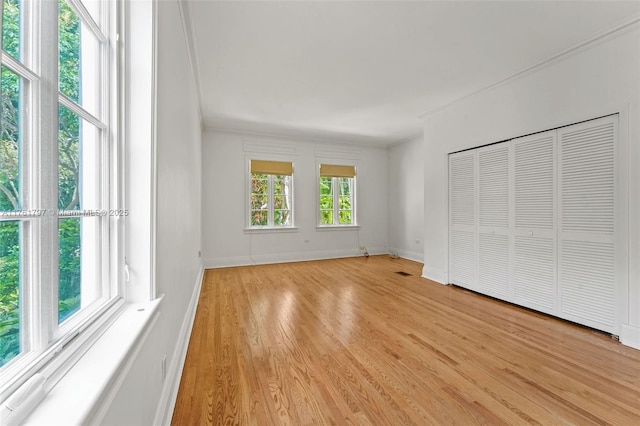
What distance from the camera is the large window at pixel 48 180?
1.97 feet

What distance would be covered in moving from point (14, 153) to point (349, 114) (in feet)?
14.5

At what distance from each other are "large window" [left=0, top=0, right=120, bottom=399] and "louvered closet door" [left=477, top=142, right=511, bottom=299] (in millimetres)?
3897

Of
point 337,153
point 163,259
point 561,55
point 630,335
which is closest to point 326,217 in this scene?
point 337,153

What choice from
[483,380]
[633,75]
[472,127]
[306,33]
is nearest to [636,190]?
[633,75]

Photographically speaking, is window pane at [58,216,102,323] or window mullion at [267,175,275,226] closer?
window pane at [58,216,102,323]

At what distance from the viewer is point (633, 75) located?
233cm

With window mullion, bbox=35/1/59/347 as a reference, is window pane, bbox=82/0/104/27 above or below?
above

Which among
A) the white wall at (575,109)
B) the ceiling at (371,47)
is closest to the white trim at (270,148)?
the ceiling at (371,47)

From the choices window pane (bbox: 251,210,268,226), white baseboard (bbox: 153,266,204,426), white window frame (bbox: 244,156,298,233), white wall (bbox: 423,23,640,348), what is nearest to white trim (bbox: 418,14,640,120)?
white wall (bbox: 423,23,640,348)

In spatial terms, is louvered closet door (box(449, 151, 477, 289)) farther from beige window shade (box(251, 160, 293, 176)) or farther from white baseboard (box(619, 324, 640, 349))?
beige window shade (box(251, 160, 293, 176))

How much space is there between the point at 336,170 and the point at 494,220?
358 centimetres

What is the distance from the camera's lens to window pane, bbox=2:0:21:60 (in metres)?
0.60

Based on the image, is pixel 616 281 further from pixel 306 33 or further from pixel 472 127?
pixel 306 33

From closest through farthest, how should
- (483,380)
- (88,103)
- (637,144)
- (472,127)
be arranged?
(88,103) → (483,380) → (637,144) → (472,127)
